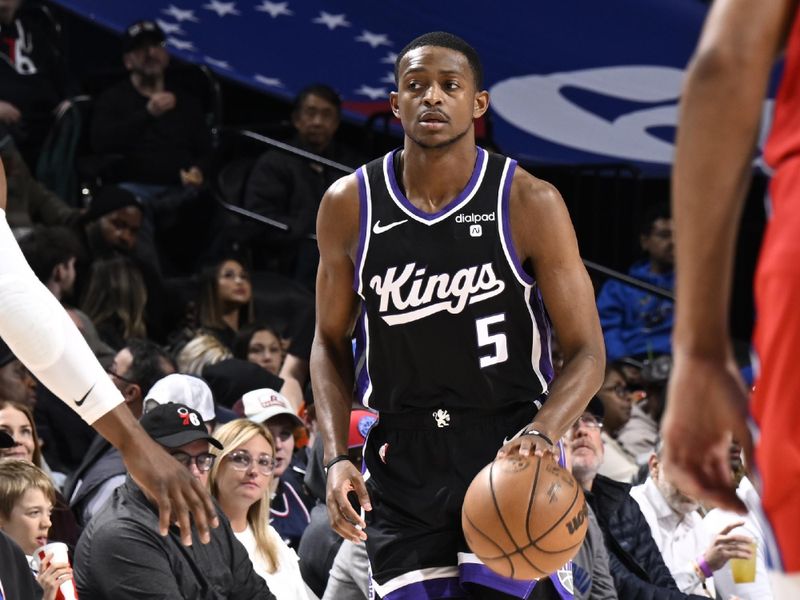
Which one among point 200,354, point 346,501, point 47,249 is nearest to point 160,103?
point 47,249

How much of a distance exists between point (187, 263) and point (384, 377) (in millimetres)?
6315

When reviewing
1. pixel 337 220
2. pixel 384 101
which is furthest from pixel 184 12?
pixel 337 220

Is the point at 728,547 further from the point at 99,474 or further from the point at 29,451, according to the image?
the point at 29,451

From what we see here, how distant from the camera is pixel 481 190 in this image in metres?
4.19

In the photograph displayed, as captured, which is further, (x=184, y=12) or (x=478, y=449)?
(x=184, y=12)

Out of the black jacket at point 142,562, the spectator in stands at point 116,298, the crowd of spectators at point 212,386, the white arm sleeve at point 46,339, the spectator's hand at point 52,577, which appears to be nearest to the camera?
the white arm sleeve at point 46,339

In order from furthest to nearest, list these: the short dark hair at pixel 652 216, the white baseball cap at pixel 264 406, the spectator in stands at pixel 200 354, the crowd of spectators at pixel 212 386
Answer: the short dark hair at pixel 652 216 → the spectator in stands at pixel 200 354 → the white baseball cap at pixel 264 406 → the crowd of spectators at pixel 212 386

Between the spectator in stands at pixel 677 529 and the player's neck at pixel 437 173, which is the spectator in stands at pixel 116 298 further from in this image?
the player's neck at pixel 437 173

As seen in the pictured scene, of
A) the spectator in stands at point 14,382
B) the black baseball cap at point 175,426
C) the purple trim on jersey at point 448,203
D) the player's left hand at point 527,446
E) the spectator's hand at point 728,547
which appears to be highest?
the purple trim on jersey at point 448,203

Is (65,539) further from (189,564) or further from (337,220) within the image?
(337,220)

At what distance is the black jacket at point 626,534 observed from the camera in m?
6.58

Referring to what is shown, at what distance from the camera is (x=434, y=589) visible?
409cm

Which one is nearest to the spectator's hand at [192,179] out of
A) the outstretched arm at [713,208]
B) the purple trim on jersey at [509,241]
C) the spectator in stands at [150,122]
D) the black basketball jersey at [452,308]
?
the spectator in stands at [150,122]

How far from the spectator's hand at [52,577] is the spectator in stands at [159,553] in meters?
0.37
